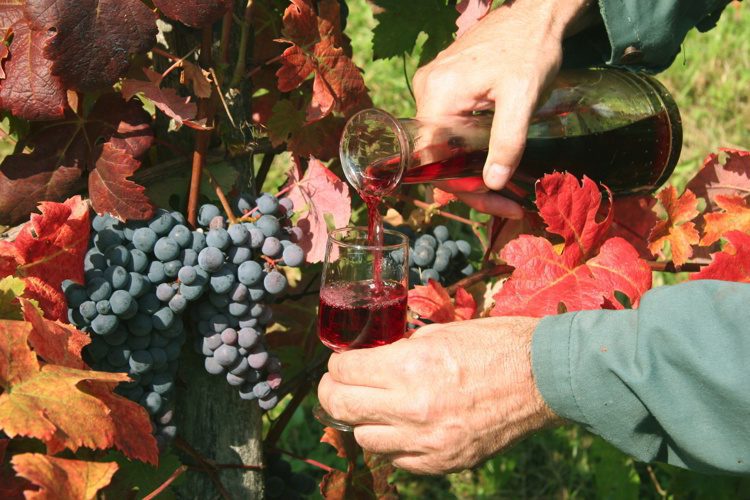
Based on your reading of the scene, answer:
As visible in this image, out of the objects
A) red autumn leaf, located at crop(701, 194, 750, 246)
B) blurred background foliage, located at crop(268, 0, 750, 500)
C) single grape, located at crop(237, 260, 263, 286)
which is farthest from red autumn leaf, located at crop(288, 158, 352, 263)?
red autumn leaf, located at crop(701, 194, 750, 246)

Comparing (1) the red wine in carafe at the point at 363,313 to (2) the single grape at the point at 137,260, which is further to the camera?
(1) the red wine in carafe at the point at 363,313

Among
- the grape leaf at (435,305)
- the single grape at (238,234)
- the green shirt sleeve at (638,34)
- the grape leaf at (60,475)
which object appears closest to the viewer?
the grape leaf at (60,475)

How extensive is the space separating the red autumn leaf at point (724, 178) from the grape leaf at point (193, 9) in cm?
106

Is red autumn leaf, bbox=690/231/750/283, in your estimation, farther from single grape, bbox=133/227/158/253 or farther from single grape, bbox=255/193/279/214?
single grape, bbox=133/227/158/253

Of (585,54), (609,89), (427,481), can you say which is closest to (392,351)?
(609,89)

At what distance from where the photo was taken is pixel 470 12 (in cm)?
183

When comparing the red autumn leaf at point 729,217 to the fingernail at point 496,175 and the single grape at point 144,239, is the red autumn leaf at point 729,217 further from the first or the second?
the single grape at point 144,239

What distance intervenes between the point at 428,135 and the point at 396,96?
3.13 m

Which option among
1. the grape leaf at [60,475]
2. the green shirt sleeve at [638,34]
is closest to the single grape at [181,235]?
the grape leaf at [60,475]

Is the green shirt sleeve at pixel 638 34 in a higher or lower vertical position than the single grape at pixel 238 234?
higher

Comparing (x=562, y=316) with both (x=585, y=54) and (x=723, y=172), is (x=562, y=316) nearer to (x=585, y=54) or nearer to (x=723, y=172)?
(x=723, y=172)

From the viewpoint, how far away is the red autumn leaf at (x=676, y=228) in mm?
1604

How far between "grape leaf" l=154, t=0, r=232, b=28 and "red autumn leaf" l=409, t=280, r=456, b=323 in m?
0.64

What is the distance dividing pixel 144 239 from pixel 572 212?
74cm
